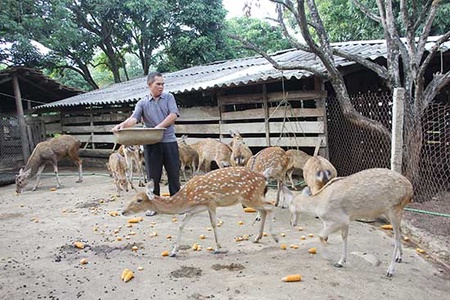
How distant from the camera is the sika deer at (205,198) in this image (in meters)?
4.58

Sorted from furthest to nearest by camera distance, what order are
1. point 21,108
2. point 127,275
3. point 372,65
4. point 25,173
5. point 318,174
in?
point 21,108
point 25,173
point 372,65
point 318,174
point 127,275

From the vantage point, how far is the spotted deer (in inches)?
326

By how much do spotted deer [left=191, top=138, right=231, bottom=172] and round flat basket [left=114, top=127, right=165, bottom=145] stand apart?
326 cm

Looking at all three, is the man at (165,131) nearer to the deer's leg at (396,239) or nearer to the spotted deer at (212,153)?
the spotted deer at (212,153)

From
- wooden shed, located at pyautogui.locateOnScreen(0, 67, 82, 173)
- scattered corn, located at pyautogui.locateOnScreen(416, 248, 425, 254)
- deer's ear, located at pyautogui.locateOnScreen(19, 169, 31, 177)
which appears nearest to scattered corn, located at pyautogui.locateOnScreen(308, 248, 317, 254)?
scattered corn, located at pyautogui.locateOnScreen(416, 248, 425, 254)

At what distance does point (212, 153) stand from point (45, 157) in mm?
4468

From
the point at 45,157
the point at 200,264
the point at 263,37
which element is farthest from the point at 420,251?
the point at 263,37

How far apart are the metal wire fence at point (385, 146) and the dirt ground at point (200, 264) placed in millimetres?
1577

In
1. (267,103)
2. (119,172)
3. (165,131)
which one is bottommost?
(119,172)

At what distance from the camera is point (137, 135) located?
16.3 ft

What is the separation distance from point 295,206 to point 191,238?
153cm

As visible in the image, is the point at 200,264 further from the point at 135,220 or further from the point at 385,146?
the point at 385,146

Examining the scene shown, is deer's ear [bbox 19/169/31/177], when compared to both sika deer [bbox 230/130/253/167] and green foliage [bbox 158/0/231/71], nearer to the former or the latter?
sika deer [bbox 230/130/253/167]

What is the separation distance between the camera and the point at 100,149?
1340 centimetres
